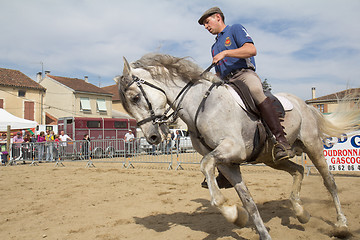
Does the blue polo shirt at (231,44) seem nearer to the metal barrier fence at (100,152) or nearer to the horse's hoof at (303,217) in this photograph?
the horse's hoof at (303,217)

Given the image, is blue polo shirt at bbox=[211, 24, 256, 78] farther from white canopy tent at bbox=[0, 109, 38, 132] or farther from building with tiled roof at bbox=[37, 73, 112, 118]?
building with tiled roof at bbox=[37, 73, 112, 118]

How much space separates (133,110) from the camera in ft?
12.4

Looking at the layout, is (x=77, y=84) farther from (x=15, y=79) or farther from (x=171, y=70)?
(x=171, y=70)

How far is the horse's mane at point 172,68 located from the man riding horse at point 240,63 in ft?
1.05

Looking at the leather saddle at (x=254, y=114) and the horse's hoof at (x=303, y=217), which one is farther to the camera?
the horse's hoof at (x=303, y=217)

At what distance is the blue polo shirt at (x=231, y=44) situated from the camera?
3.92 metres

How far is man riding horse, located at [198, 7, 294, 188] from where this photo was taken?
3.79 metres

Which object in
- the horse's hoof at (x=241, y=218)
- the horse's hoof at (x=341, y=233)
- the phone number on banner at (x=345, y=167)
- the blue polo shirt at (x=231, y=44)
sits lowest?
the horse's hoof at (x=341, y=233)

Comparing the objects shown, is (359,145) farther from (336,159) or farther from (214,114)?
(214,114)

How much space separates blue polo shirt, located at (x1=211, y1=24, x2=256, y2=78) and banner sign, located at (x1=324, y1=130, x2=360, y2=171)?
270 inches

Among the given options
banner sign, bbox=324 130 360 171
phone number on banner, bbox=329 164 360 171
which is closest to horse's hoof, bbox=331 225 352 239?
banner sign, bbox=324 130 360 171

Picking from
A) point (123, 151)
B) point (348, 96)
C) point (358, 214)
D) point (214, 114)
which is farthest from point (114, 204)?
point (123, 151)

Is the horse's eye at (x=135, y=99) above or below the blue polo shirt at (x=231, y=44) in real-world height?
below

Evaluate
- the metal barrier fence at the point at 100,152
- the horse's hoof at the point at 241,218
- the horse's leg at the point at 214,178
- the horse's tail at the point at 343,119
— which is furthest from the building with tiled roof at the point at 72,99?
the horse's hoof at the point at 241,218
